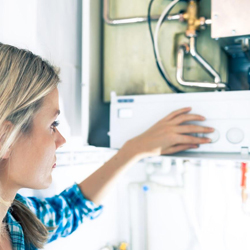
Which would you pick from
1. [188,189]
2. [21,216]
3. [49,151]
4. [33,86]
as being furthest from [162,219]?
[33,86]

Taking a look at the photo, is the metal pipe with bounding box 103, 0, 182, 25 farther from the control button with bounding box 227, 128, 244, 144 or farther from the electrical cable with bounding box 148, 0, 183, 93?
the control button with bounding box 227, 128, 244, 144

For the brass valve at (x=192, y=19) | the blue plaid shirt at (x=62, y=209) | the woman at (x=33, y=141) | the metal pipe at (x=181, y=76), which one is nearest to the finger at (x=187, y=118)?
the woman at (x=33, y=141)

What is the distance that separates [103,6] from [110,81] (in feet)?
0.92

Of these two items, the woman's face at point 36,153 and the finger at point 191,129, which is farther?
the finger at point 191,129

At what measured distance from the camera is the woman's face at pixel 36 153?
803mm

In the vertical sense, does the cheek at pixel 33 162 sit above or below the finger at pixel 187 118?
below

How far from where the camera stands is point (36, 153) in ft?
2.70

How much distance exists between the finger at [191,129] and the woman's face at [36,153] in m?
0.41

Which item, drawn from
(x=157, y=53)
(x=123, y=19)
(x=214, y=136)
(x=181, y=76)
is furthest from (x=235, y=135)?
(x=123, y=19)

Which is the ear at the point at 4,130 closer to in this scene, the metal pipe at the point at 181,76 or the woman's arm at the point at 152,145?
the woman's arm at the point at 152,145

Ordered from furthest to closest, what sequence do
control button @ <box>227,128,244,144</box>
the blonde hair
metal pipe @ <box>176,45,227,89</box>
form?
1. metal pipe @ <box>176,45,227,89</box>
2. control button @ <box>227,128,244,144</box>
3. the blonde hair

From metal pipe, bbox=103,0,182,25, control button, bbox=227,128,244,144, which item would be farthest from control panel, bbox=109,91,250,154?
metal pipe, bbox=103,0,182,25

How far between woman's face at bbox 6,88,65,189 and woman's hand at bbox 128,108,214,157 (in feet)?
1.21

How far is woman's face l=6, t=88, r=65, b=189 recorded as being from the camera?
31.6 inches
